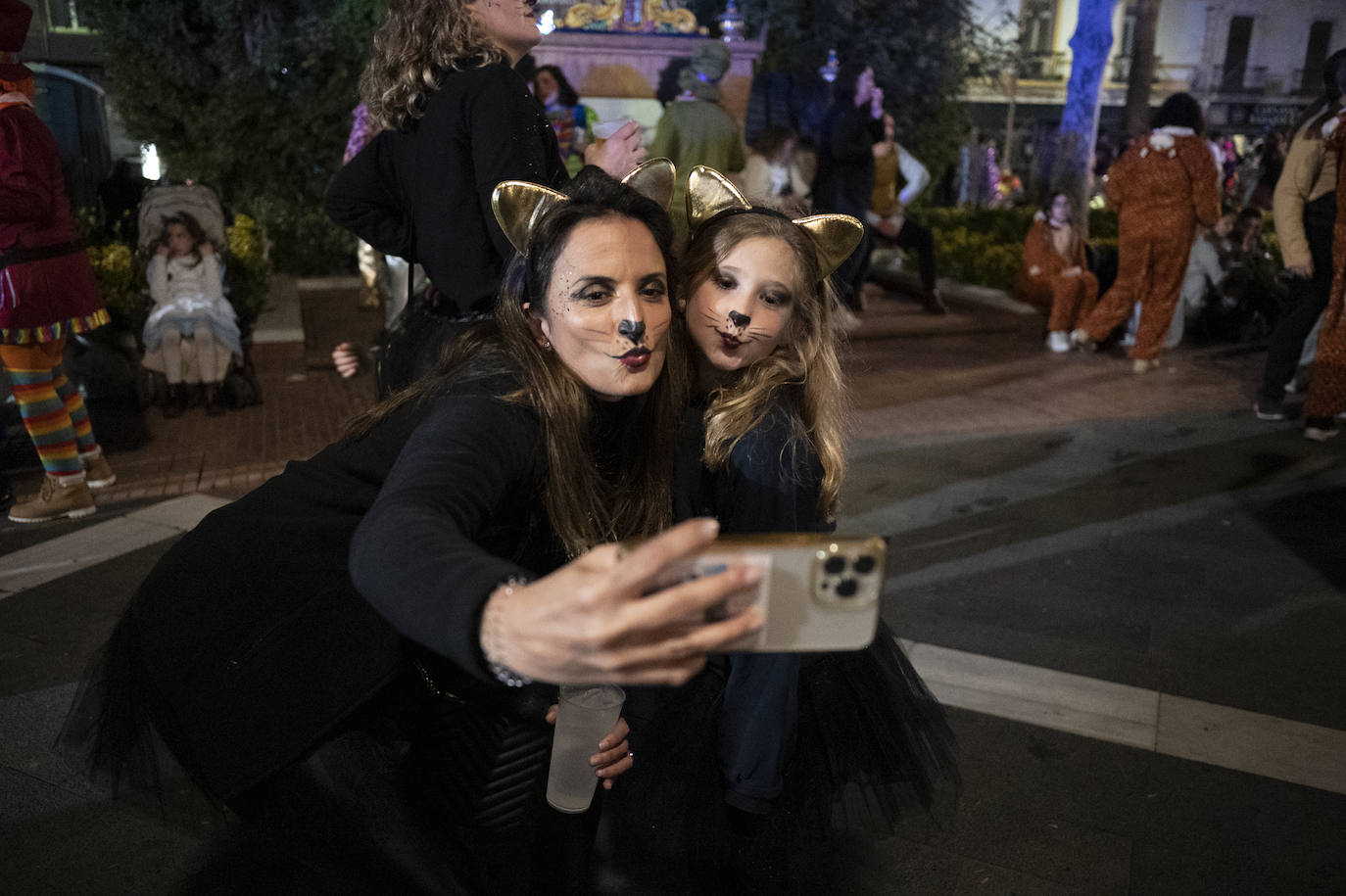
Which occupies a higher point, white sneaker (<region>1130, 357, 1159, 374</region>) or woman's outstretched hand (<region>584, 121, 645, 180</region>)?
woman's outstretched hand (<region>584, 121, 645, 180</region>)

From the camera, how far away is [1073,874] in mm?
2477

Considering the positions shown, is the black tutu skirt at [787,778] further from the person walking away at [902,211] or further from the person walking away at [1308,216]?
the person walking away at [902,211]

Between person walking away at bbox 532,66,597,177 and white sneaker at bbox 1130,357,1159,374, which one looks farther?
white sneaker at bbox 1130,357,1159,374

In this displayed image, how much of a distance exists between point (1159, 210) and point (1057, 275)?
1.22 meters

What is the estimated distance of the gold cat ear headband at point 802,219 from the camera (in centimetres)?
234

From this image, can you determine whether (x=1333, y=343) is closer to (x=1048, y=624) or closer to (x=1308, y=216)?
(x=1308, y=216)

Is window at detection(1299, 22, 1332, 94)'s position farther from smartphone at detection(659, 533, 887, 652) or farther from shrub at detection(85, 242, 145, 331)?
smartphone at detection(659, 533, 887, 652)

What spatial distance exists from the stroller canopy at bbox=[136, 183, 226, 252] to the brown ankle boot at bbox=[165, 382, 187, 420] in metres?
0.85

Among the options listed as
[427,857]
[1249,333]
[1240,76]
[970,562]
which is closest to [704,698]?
[427,857]

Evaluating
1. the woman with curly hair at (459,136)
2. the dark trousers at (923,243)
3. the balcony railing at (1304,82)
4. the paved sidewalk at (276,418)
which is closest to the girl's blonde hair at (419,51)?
the woman with curly hair at (459,136)

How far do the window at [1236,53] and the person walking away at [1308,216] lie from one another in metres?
34.4

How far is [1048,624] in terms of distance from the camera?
12.6 feet

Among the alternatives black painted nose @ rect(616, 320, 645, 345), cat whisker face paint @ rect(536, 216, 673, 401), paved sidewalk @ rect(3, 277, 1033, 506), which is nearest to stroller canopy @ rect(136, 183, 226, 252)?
paved sidewalk @ rect(3, 277, 1033, 506)

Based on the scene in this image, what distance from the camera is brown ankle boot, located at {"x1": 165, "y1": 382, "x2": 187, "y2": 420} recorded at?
6219 millimetres
